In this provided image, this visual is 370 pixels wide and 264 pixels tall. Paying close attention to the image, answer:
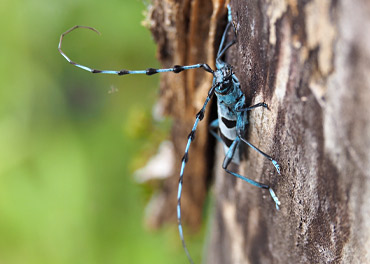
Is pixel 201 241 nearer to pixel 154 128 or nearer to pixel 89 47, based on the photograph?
pixel 154 128

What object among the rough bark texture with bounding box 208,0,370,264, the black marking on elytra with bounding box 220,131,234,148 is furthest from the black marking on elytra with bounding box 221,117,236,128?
the rough bark texture with bounding box 208,0,370,264

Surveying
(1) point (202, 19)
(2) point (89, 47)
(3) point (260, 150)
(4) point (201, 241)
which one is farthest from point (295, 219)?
(2) point (89, 47)

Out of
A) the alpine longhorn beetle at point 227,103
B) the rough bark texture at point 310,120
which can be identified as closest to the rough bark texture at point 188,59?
the alpine longhorn beetle at point 227,103

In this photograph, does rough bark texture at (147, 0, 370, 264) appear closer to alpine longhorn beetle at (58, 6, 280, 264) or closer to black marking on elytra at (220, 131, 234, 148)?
alpine longhorn beetle at (58, 6, 280, 264)

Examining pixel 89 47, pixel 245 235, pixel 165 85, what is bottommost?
pixel 245 235

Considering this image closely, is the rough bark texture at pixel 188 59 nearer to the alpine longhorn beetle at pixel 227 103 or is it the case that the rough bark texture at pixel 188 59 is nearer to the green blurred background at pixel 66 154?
the alpine longhorn beetle at pixel 227 103

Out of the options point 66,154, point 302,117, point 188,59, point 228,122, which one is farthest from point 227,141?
point 66,154

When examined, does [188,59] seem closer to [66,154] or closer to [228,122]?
[228,122]
